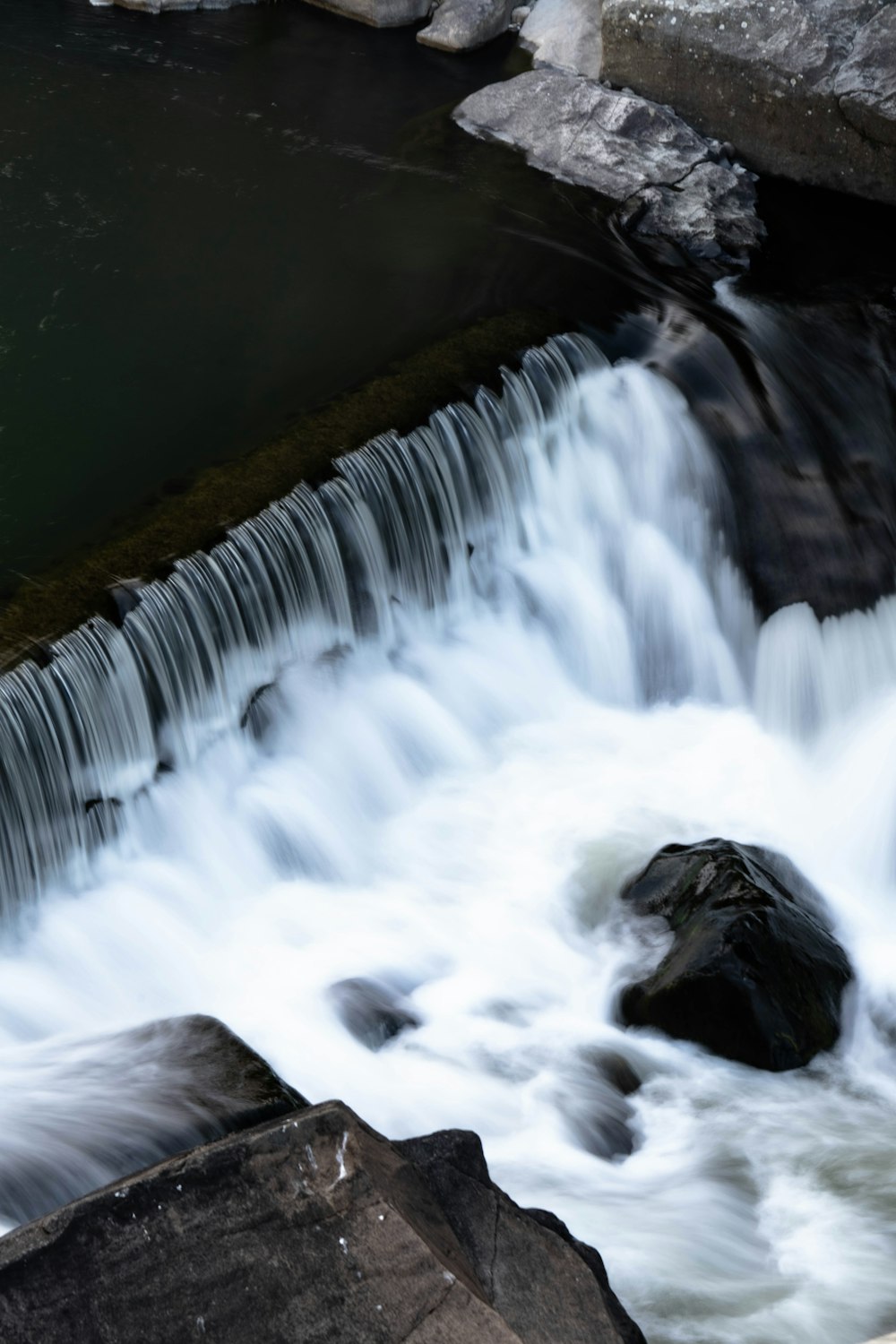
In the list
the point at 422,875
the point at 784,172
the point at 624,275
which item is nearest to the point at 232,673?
the point at 422,875

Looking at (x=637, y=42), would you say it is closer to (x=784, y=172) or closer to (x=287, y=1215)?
(x=784, y=172)

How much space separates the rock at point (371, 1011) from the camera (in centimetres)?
461

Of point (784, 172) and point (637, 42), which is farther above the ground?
point (637, 42)

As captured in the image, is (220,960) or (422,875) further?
(422,875)

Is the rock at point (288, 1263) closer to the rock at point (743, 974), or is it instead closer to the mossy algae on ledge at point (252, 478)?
the rock at point (743, 974)

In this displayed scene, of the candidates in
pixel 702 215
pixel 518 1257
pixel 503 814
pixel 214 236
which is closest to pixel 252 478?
pixel 503 814

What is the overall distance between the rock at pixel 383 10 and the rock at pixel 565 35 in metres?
0.82

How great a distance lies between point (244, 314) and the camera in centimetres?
725

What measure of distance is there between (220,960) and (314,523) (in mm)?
1771

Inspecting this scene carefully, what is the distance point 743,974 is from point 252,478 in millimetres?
2732

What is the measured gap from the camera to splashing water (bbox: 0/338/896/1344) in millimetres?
4152

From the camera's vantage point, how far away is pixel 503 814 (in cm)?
571

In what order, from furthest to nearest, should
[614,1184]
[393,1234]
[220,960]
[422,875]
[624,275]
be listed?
[624,275], [422,875], [220,960], [614,1184], [393,1234]

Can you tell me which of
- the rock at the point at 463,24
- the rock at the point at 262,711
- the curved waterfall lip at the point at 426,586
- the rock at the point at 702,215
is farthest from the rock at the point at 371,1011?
the rock at the point at 463,24
